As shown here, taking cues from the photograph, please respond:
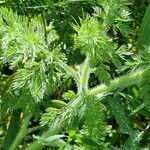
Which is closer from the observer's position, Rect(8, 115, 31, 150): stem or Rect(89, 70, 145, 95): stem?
Rect(89, 70, 145, 95): stem

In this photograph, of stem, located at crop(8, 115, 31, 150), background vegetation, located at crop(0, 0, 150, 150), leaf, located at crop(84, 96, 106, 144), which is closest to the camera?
background vegetation, located at crop(0, 0, 150, 150)

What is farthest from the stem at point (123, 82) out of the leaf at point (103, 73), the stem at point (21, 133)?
the stem at point (21, 133)

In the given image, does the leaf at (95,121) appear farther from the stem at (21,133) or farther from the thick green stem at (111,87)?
the stem at (21,133)

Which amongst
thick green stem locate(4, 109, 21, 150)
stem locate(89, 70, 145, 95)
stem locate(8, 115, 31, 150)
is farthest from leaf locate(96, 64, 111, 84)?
thick green stem locate(4, 109, 21, 150)

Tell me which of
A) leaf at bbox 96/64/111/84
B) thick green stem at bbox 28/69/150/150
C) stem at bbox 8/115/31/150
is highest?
leaf at bbox 96/64/111/84

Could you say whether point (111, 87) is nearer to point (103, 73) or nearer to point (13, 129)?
point (103, 73)

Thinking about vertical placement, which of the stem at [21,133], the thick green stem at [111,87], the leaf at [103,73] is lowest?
the stem at [21,133]

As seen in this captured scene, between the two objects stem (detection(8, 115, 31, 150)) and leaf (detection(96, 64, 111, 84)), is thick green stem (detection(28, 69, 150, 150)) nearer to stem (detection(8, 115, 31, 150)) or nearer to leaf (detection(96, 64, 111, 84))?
leaf (detection(96, 64, 111, 84))

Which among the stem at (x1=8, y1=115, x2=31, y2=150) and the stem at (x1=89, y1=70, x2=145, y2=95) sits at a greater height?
the stem at (x1=89, y1=70, x2=145, y2=95)

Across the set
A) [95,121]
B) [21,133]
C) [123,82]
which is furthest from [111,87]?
[21,133]

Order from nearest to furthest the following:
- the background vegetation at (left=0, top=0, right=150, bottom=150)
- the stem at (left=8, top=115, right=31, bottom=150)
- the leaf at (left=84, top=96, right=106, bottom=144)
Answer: the background vegetation at (left=0, top=0, right=150, bottom=150) < the leaf at (left=84, top=96, right=106, bottom=144) < the stem at (left=8, top=115, right=31, bottom=150)
